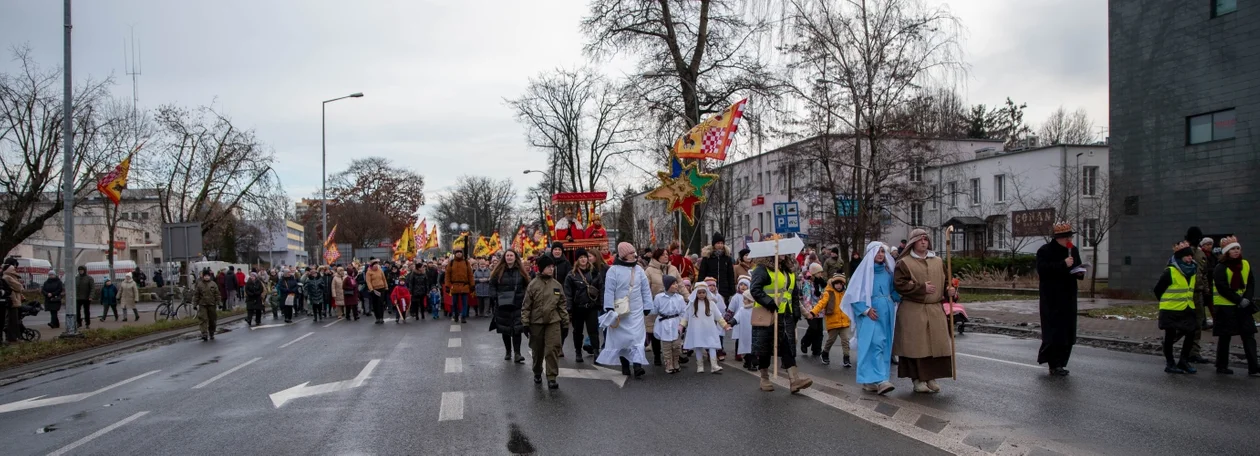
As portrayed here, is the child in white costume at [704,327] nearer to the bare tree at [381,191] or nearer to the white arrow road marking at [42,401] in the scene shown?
the white arrow road marking at [42,401]

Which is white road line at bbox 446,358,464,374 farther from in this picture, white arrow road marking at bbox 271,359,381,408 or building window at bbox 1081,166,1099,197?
building window at bbox 1081,166,1099,197

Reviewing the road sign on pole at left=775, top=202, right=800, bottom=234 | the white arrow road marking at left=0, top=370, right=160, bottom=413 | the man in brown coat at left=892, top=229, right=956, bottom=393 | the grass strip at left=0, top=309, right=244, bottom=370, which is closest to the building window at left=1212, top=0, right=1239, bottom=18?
the road sign on pole at left=775, top=202, right=800, bottom=234

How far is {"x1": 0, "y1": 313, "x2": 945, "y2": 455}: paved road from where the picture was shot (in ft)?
23.4

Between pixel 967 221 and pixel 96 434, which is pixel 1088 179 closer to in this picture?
pixel 967 221

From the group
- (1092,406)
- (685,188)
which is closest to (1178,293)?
(1092,406)

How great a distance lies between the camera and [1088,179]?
139 feet

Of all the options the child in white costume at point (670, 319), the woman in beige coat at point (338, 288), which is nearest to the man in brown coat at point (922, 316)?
the child in white costume at point (670, 319)

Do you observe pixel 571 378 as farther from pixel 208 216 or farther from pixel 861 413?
pixel 208 216

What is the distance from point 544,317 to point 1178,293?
24.4 ft

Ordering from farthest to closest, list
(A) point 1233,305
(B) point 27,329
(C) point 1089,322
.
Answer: (B) point 27,329
(C) point 1089,322
(A) point 1233,305

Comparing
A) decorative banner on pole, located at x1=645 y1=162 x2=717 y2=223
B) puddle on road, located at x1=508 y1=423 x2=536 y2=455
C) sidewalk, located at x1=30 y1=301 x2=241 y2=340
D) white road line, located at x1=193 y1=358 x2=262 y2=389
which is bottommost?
sidewalk, located at x1=30 y1=301 x2=241 y2=340

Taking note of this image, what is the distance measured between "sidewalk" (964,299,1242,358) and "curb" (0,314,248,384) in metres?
17.0

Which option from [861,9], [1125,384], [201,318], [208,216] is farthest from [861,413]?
[208,216]

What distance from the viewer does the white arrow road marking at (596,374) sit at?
11.1 m
